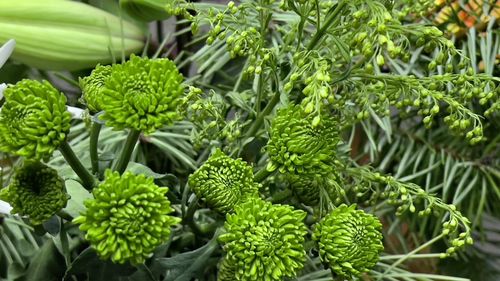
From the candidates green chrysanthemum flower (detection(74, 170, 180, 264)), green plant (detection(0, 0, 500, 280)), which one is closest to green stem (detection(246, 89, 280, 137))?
green plant (detection(0, 0, 500, 280))

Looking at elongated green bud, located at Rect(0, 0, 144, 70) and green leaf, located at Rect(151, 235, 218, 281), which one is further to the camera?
elongated green bud, located at Rect(0, 0, 144, 70)

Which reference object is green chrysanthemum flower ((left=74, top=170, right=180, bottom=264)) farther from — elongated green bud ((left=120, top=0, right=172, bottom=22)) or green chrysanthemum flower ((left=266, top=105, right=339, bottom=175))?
elongated green bud ((left=120, top=0, right=172, bottom=22))

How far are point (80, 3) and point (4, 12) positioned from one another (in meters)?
0.07

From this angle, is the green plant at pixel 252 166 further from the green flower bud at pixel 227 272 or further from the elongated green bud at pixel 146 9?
the elongated green bud at pixel 146 9

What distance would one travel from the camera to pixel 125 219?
27 centimetres

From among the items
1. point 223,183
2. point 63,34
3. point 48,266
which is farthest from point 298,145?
point 63,34

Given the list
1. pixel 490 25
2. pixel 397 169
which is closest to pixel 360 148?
pixel 397 169

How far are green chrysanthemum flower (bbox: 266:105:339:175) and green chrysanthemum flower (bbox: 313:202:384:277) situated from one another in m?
0.02

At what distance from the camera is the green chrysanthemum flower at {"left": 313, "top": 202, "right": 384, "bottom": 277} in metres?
0.31

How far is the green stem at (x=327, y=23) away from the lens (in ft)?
1.10

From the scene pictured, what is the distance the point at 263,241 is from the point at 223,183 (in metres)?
0.05

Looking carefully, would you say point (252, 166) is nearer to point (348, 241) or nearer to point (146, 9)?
point (348, 241)

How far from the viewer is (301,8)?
0.35 metres

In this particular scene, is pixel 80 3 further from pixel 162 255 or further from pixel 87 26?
pixel 162 255
